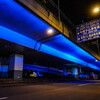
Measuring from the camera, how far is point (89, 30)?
1808 centimetres

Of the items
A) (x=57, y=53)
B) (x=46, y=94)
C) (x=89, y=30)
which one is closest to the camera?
(x=46, y=94)

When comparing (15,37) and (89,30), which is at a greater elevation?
(89,30)

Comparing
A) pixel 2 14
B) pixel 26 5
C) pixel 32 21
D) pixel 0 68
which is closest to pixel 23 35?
pixel 32 21

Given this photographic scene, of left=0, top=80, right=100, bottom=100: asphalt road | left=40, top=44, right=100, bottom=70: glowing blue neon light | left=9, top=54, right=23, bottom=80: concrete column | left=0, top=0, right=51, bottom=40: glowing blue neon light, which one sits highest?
left=0, top=0, right=51, bottom=40: glowing blue neon light

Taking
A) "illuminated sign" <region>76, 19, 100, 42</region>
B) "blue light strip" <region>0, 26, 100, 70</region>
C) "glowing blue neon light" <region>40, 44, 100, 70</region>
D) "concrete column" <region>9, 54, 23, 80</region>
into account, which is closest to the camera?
"blue light strip" <region>0, 26, 100, 70</region>

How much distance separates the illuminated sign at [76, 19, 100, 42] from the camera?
17.4 meters

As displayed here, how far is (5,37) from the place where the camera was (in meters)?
15.2

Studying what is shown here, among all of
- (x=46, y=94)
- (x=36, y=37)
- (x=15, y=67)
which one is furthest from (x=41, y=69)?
(x=46, y=94)

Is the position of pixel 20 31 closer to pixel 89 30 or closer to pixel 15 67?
pixel 15 67

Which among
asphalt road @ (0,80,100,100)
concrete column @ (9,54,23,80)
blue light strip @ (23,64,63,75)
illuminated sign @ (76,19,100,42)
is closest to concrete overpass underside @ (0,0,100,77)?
concrete column @ (9,54,23,80)

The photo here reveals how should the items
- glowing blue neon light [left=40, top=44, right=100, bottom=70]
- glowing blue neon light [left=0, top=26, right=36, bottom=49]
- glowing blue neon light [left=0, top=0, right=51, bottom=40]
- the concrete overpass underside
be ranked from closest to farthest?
glowing blue neon light [left=0, top=0, right=51, bottom=40]
the concrete overpass underside
glowing blue neon light [left=0, top=26, right=36, bottom=49]
glowing blue neon light [left=40, top=44, right=100, bottom=70]

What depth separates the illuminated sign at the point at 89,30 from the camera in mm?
17414

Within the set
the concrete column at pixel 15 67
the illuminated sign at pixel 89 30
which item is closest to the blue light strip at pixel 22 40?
the concrete column at pixel 15 67

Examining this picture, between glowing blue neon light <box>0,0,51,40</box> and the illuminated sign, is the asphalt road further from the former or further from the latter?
the illuminated sign
